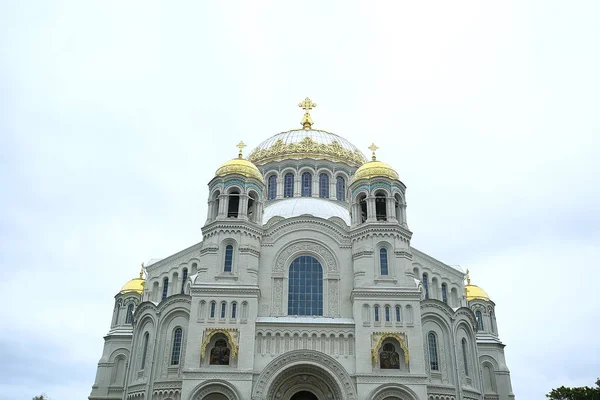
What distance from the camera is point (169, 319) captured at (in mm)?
30969

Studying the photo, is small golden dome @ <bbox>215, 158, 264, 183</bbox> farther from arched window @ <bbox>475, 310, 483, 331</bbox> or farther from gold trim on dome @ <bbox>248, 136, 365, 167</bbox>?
arched window @ <bbox>475, 310, 483, 331</bbox>

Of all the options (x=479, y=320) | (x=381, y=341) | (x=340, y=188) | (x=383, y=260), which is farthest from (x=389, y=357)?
(x=340, y=188)

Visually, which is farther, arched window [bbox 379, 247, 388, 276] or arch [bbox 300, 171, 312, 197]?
arch [bbox 300, 171, 312, 197]

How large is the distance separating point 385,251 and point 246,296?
801cm

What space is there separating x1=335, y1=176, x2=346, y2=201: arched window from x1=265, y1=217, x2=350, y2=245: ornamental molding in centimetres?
826

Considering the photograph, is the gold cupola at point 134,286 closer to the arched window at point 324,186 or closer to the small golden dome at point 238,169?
the small golden dome at point 238,169

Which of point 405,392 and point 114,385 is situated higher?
point 114,385

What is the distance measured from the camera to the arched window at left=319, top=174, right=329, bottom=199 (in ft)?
131

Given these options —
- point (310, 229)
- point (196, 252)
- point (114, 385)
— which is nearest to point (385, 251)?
point (310, 229)

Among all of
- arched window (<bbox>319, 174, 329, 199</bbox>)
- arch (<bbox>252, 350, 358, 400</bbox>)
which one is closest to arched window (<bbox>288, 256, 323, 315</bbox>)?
arch (<bbox>252, 350, 358, 400</bbox>)

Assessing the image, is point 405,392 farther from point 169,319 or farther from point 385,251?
point 169,319

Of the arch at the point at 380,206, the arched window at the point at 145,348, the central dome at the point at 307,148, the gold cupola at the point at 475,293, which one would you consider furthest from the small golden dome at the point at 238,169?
the gold cupola at the point at 475,293

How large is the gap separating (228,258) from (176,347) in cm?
553

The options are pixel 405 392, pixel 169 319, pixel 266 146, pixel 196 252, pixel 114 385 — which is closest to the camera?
pixel 405 392
